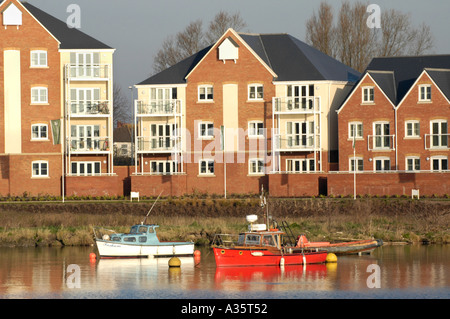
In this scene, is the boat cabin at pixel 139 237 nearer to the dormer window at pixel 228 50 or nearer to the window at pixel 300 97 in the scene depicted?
the window at pixel 300 97

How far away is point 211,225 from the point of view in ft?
193

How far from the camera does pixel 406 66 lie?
78750mm

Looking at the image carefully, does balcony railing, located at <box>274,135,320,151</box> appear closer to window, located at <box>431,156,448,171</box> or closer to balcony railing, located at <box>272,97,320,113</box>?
balcony railing, located at <box>272,97,320,113</box>

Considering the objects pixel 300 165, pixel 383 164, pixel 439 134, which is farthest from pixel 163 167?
pixel 439 134

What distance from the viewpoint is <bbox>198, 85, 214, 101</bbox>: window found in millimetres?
79438

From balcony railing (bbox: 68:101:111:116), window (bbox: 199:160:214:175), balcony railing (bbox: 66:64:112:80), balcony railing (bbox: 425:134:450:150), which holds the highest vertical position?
balcony railing (bbox: 66:64:112:80)

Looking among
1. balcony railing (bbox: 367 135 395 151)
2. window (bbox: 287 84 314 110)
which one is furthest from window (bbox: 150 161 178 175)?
balcony railing (bbox: 367 135 395 151)

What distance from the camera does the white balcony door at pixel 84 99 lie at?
78.2 meters

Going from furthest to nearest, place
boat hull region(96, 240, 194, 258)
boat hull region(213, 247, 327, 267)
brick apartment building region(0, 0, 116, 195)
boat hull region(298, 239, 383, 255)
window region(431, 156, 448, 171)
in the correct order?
brick apartment building region(0, 0, 116, 195), window region(431, 156, 448, 171), boat hull region(96, 240, 194, 258), boat hull region(298, 239, 383, 255), boat hull region(213, 247, 327, 267)
